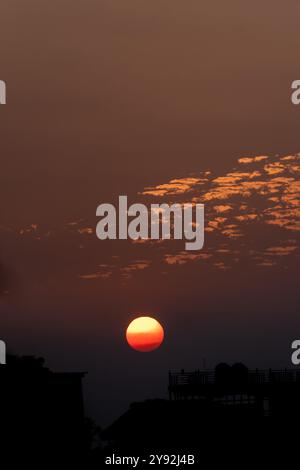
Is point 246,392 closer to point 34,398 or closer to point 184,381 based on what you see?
point 184,381

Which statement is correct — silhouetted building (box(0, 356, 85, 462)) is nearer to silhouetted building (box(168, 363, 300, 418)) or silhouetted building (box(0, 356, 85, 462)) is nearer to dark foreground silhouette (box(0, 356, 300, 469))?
dark foreground silhouette (box(0, 356, 300, 469))

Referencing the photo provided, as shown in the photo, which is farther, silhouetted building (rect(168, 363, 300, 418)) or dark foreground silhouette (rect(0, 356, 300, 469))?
silhouetted building (rect(168, 363, 300, 418))

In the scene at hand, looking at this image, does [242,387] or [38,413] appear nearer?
[38,413]

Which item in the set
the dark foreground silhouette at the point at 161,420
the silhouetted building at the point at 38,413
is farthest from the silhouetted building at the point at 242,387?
the silhouetted building at the point at 38,413

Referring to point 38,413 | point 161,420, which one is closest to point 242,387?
point 161,420

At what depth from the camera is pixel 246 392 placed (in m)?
65.8

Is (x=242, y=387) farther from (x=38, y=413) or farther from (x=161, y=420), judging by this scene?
(x=38, y=413)

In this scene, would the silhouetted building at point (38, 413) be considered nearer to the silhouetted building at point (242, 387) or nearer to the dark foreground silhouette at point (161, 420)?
the dark foreground silhouette at point (161, 420)

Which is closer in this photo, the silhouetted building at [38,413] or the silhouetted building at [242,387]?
the silhouetted building at [38,413]

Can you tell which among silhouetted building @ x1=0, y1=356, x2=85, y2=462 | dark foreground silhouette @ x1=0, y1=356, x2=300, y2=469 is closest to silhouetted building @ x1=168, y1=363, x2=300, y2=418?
dark foreground silhouette @ x1=0, y1=356, x2=300, y2=469

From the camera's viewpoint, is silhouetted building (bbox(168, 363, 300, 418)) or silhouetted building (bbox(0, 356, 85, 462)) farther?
silhouetted building (bbox(168, 363, 300, 418))

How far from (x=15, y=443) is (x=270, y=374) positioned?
23.9m
